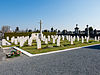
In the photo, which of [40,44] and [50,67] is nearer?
[50,67]

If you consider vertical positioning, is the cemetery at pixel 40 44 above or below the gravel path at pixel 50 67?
above

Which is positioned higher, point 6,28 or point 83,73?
point 6,28

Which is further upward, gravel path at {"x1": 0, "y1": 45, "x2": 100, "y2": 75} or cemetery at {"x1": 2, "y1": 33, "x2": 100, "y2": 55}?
cemetery at {"x1": 2, "y1": 33, "x2": 100, "y2": 55}

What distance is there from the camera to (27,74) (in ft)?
12.2

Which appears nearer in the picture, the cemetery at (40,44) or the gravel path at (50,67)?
the gravel path at (50,67)

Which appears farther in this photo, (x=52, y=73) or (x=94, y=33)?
(x=94, y=33)

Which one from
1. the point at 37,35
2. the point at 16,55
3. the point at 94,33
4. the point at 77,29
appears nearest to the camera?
the point at 16,55

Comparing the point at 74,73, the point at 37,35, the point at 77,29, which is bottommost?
the point at 74,73

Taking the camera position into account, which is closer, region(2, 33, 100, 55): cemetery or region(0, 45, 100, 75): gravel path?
region(0, 45, 100, 75): gravel path

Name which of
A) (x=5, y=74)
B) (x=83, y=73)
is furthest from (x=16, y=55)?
(x=83, y=73)

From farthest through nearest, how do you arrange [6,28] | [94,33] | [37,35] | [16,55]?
1. [6,28]
2. [94,33]
3. [37,35]
4. [16,55]

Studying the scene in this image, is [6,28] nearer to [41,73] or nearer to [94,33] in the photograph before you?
[94,33]

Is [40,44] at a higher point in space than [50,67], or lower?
higher

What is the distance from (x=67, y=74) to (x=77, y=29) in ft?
99.3
